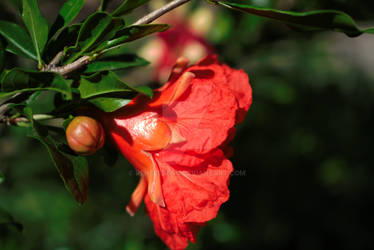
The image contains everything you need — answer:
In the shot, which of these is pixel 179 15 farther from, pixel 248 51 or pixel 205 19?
pixel 248 51

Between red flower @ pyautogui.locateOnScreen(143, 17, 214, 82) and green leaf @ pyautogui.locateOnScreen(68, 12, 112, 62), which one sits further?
red flower @ pyautogui.locateOnScreen(143, 17, 214, 82)

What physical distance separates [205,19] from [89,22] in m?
1.08

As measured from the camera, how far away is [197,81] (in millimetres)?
675

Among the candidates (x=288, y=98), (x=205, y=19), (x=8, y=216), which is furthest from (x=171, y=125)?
(x=288, y=98)

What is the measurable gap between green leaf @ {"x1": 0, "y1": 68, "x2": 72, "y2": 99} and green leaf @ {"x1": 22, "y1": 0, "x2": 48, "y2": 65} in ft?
0.22

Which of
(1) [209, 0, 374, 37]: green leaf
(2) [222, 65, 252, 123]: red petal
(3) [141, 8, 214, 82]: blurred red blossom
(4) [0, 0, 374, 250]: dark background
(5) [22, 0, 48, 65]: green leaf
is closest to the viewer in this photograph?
(1) [209, 0, 374, 37]: green leaf

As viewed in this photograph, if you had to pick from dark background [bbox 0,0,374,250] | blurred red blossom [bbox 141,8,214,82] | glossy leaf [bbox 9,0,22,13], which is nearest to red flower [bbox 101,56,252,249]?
glossy leaf [bbox 9,0,22,13]

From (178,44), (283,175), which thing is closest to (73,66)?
(178,44)

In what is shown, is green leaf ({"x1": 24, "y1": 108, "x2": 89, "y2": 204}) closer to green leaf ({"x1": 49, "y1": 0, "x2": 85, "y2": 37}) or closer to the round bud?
the round bud

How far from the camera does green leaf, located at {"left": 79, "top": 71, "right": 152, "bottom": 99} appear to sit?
0.58 metres

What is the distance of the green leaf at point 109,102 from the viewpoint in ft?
2.01

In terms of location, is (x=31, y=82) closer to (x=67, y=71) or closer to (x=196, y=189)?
(x=67, y=71)

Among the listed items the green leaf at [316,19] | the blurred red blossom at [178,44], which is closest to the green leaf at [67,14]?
the green leaf at [316,19]

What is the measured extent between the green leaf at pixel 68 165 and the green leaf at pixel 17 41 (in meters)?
0.13
